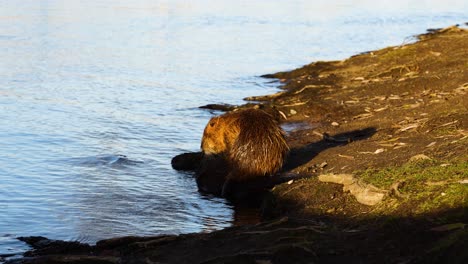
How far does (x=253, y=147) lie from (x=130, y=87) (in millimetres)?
8979

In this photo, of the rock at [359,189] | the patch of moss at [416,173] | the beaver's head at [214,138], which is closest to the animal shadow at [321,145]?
the beaver's head at [214,138]

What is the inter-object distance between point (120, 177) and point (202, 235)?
3710 millimetres

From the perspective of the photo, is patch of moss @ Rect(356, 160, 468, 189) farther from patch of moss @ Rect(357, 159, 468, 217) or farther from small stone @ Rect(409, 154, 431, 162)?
small stone @ Rect(409, 154, 431, 162)

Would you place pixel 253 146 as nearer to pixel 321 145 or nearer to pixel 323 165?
pixel 323 165

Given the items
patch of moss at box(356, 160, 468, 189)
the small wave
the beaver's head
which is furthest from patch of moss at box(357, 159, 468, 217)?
the small wave

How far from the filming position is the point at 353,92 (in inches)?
570

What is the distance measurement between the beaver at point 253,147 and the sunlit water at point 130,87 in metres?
0.41

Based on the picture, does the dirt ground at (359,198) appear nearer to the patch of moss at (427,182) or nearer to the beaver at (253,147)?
the patch of moss at (427,182)

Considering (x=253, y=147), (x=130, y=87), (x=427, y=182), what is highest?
(x=130, y=87)

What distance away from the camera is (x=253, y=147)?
853 centimetres

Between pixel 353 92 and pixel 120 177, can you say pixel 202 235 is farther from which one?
pixel 353 92

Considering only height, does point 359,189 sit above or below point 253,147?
below

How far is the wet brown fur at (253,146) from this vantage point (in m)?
8.54

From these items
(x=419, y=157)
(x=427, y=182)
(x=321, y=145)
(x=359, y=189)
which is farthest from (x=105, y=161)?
(x=427, y=182)
